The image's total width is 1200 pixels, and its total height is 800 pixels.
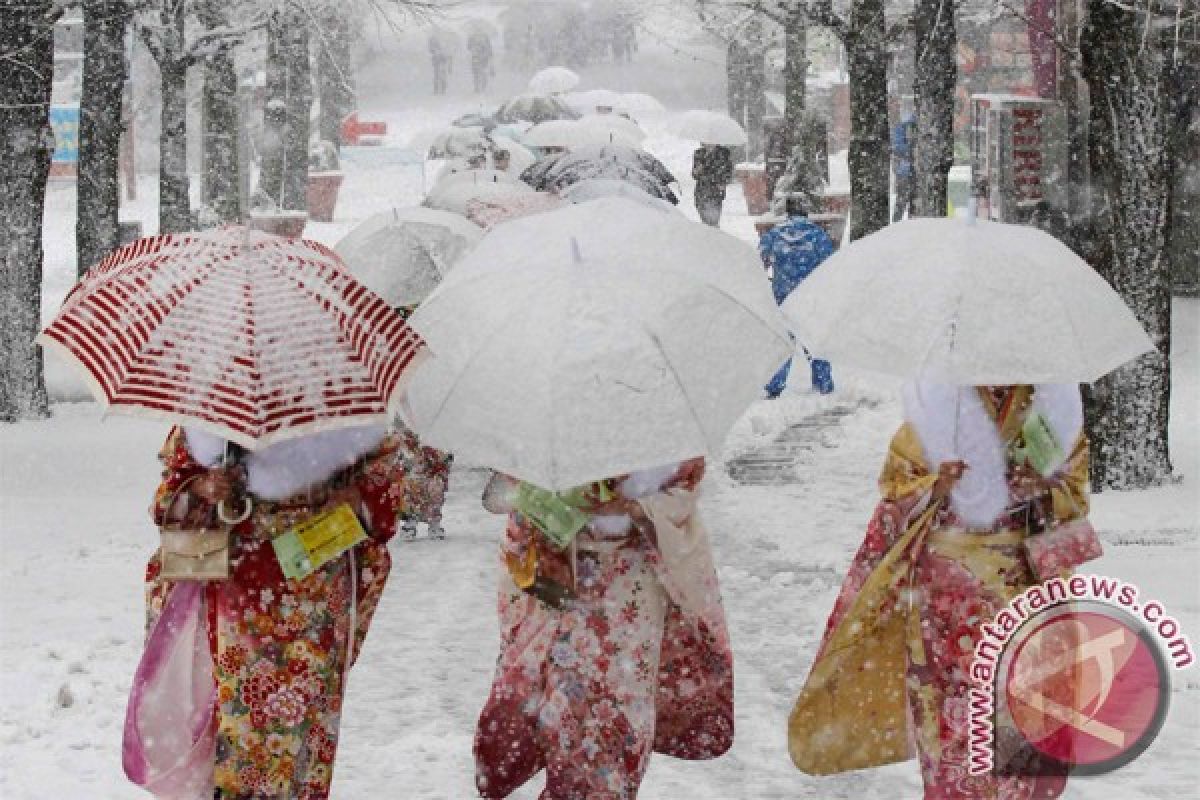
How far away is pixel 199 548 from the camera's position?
5.11 meters

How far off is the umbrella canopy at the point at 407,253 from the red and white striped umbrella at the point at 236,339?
4640 mm

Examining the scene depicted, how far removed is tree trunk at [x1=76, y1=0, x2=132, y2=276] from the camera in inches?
576

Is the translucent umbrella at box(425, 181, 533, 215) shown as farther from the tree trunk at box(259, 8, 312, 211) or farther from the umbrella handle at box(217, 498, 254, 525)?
the tree trunk at box(259, 8, 312, 211)

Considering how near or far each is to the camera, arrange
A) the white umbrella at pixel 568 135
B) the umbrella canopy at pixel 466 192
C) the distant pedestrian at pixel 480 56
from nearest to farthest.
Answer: the umbrella canopy at pixel 466 192, the white umbrella at pixel 568 135, the distant pedestrian at pixel 480 56

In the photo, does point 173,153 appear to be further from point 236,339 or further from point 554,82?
point 554,82

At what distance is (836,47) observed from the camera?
4594 cm

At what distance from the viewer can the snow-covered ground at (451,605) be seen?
678 cm

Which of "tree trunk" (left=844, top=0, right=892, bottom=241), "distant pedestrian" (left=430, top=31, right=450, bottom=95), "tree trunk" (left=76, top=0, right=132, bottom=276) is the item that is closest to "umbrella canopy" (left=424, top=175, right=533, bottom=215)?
"tree trunk" (left=76, top=0, right=132, bottom=276)

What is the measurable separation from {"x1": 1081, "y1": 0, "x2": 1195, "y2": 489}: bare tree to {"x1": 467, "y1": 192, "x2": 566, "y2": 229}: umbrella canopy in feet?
10.5

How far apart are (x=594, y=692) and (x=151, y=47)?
1418cm

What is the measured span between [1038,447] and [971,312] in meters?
0.46

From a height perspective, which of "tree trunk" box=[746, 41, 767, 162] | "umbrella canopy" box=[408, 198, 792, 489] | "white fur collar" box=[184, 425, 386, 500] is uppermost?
"umbrella canopy" box=[408, 198, 792, 489]

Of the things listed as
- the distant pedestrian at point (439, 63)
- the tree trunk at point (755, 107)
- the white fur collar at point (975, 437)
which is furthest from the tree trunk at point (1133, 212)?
the distant pedestrian at point (439, 63)
